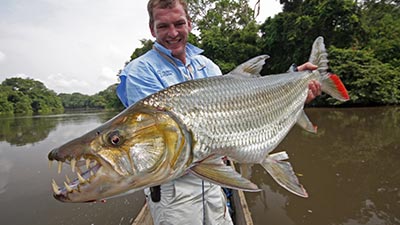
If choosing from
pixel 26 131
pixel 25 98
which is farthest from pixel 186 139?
pixel 25 98

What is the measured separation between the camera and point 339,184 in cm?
663

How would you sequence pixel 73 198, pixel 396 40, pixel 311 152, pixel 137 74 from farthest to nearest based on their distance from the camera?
pixel 396 40
pixel 311 152
pixel 137 74
pixel 73 198

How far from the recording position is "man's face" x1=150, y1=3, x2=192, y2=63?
2.14 metres

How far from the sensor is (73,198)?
1270mm

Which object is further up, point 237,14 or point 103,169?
point 237,14

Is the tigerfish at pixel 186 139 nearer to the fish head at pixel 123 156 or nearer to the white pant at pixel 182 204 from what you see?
the fish head at pixel 123 156

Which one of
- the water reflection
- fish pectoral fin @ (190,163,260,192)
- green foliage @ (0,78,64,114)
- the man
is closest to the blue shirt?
the man

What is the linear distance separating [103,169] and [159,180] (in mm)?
302

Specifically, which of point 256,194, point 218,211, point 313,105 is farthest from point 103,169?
point 313,105

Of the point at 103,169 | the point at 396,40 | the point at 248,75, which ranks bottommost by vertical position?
the point at 103,169

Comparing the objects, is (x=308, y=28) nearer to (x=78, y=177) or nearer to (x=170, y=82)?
(x=170, y=82)

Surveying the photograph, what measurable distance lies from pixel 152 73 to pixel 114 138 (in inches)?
34.4

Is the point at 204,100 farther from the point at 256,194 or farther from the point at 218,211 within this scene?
the point at 256,194

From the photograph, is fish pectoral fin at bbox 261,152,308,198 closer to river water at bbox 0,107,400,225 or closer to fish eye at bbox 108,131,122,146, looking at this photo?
fish eye at bbox 108,131,122,146
